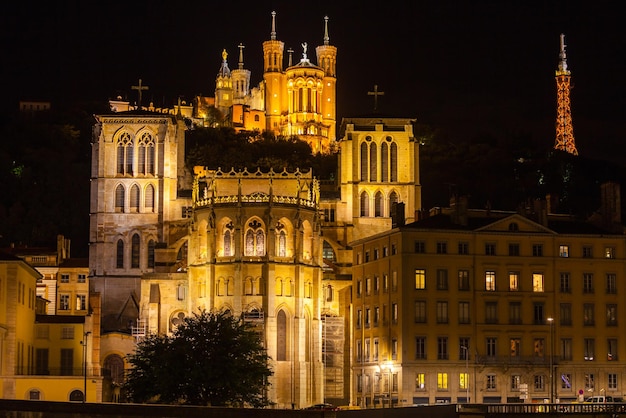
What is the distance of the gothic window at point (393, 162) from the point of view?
419 feet

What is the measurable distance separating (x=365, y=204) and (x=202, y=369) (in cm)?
4660

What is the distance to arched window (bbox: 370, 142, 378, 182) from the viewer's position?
5022 inches

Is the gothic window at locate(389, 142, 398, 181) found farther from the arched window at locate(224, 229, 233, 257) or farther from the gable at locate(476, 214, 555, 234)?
the gable at locate(476, 214, 555, 234)

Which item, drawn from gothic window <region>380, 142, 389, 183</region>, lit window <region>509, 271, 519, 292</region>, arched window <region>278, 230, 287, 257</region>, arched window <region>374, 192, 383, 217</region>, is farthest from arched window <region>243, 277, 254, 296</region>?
gothic window <region>380, 142, 389, 183</region>

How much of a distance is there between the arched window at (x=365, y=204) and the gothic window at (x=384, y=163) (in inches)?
85.7

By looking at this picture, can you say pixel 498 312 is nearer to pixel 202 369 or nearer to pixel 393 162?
pixel 202 369

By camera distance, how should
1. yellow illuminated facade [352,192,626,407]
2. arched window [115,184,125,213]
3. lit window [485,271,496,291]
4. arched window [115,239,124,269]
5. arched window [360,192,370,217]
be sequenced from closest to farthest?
yellow illuminated facade [352,192,626,407] → lit window [485,271,496,291] → arched window [115,239,124,269] → arched window [115,184,125,213] → arched window [360,192,370,217]

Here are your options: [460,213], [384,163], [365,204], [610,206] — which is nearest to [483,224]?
[460,213]

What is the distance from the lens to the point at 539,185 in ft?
535

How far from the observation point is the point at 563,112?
182m

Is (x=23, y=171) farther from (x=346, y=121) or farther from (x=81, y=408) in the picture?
(x=81, y=408)

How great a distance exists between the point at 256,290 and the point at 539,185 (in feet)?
208

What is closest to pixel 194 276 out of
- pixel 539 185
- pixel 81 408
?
pixel 81 408

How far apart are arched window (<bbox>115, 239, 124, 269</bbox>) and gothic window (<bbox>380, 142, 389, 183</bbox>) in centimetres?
2369
